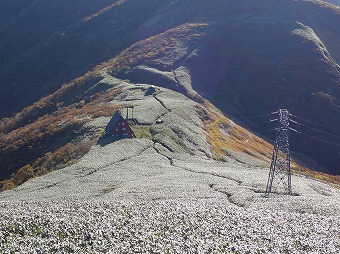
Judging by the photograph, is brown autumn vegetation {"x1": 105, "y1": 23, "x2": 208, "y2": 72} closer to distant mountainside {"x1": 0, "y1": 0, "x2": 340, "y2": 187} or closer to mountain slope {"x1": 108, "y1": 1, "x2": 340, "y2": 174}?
mountain slope {"x1": 108, "y1": 1, "x2": 340, "y2": 174}

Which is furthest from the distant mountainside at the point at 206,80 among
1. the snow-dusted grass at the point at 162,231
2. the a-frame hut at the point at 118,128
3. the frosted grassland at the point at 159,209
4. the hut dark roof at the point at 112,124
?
the snow-dusted grass at the point at 162,231

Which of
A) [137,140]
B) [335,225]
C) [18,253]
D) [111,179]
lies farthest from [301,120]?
[18,253]

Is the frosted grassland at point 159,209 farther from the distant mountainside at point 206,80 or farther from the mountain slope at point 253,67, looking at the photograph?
the mountain slope at point 253,67

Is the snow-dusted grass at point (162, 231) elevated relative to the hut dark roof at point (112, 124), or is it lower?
elevated

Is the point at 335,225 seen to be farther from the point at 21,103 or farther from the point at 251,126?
the point at 21,103

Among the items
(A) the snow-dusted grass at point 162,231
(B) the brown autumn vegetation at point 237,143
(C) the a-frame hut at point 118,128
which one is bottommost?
(B) the brown autumn vegetation at point 237,143
